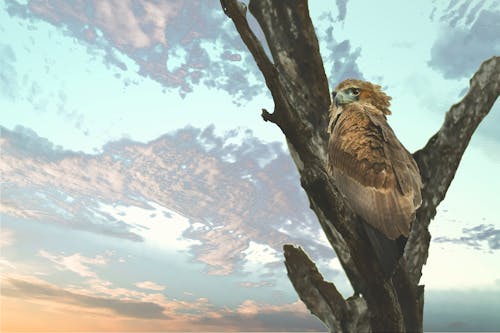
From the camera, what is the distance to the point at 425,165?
6.88m

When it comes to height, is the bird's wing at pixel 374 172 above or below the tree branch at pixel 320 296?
above

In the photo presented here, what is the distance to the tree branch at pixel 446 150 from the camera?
6.69 m

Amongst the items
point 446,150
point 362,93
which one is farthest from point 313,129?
point 446,150

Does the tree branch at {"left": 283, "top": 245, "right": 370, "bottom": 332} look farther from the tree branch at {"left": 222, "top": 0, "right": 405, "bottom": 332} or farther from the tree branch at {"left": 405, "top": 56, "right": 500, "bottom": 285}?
the tree branch at {"left": 405, "top": 56, "right": 500, "bottom": 285}

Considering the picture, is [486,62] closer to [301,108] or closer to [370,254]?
[301,108]

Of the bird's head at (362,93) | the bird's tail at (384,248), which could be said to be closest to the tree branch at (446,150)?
the bird's head at (362,93)

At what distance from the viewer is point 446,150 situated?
22.4 ft

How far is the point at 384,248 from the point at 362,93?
248 cm

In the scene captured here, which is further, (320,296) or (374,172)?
(320,296)

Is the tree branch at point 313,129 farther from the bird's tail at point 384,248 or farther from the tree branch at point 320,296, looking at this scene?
the tree branch at point 320,296

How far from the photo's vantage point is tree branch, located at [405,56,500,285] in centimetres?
669

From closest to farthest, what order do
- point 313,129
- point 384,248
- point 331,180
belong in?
point 384,248
point 331,180
point 313,129

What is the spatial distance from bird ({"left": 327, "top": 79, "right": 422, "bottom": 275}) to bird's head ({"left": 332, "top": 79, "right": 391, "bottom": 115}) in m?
0.38

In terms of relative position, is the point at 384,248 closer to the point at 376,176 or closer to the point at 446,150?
the point at 376,176
